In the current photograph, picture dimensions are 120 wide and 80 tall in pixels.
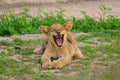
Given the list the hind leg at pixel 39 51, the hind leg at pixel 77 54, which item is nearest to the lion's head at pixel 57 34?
the hind leg at pixel 77 54

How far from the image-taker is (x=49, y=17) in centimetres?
1216

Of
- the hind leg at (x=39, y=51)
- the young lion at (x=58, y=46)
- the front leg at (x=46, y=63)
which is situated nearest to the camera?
the front leg at (x=46, y=63)

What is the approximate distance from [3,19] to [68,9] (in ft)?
8.88

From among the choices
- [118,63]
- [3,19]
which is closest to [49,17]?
[3,19]

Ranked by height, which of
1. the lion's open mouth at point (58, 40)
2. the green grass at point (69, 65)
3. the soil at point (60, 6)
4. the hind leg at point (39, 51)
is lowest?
the green grass at point (69, 65)

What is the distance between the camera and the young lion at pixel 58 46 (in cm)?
836

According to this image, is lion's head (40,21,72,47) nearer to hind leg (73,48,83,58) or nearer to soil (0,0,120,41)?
hind leg (73,48,83,58)

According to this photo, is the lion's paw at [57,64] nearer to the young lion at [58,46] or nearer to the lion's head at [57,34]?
the young lion at [58,46]

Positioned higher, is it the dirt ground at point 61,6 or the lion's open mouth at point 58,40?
the dirt ground at point 61,6

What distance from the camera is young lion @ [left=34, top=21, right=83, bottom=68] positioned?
8.36m

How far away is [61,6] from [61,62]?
6.42m

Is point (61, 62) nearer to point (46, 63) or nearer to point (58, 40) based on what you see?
point (46, 63)

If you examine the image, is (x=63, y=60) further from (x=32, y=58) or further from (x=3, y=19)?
(x=3, y=19)

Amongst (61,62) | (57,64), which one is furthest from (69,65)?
(57,64)
